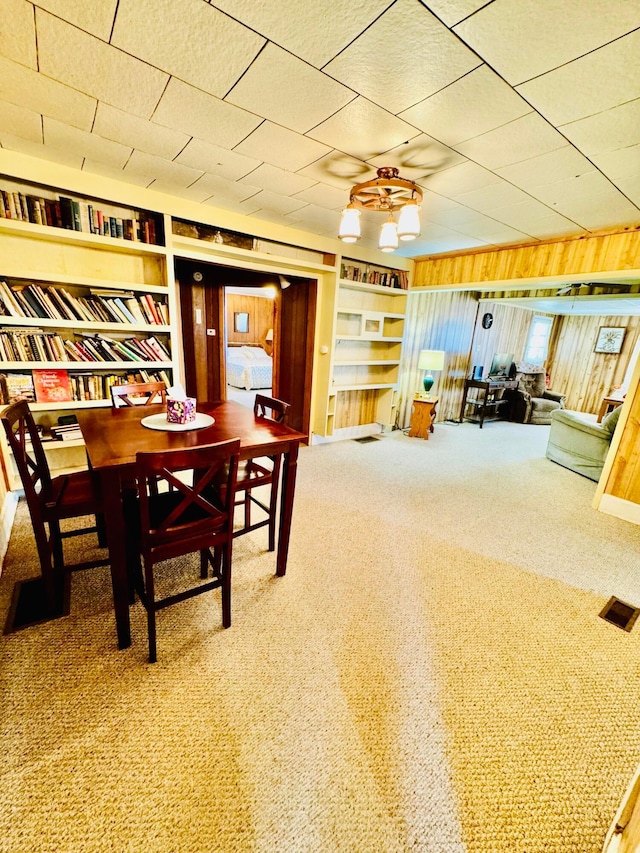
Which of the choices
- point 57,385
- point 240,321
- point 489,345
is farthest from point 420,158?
point 240,321

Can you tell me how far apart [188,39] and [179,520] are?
1.96 m

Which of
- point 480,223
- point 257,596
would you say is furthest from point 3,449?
point 480,223

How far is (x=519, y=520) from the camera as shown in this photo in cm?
284

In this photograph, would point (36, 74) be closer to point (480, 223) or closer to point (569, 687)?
point (480, 223)

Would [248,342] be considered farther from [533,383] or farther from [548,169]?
[548,169]

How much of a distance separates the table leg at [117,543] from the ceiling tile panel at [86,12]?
1.62m

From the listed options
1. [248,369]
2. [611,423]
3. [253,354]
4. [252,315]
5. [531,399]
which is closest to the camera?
[611,423]

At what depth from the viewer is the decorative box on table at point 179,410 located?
187 cm

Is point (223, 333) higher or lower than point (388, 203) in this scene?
lower

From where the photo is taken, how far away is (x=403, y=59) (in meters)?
1.31

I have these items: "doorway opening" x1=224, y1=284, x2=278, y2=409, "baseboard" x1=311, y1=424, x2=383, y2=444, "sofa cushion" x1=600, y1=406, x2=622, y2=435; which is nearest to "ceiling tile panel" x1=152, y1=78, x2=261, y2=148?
"baseboard" x1=311, y1=424, x2=383, y2=444

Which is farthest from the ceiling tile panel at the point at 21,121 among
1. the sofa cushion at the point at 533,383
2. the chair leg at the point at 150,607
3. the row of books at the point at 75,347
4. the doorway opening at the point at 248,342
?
the sofa cushion at the point at 533,383

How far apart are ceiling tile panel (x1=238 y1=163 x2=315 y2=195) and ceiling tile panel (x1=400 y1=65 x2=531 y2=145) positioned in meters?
0.97

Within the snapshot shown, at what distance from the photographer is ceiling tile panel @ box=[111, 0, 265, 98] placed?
3.84ft
